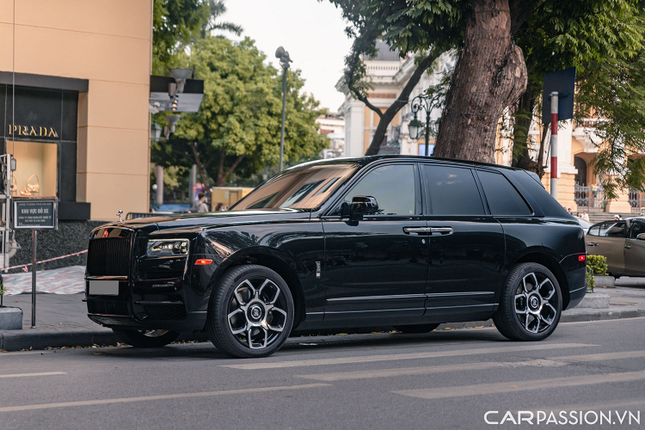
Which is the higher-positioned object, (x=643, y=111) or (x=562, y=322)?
(x=643, y=111)

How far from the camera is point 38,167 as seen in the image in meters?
16.1

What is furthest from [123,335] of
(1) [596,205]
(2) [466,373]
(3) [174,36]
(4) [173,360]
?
(1) [596,205]

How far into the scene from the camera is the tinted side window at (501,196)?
28.1ft

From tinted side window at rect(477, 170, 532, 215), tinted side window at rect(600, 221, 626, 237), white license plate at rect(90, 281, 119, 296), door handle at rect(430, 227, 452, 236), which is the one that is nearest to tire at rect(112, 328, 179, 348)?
white license plate at rect(90, 281, 119, 296)

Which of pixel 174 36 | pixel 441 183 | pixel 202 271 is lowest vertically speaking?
pixel 202 271

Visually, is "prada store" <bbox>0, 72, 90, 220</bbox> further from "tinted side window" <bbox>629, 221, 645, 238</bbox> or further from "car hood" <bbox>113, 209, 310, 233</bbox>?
"tinted side window" <bbox>629, 221, 645, 238</bbox>

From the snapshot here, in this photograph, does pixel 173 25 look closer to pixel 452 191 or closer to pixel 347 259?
pixel 452 191

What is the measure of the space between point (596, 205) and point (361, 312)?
146ft

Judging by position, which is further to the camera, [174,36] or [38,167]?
[174,36]

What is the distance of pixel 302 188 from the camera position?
786cm

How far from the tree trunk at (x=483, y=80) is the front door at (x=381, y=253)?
4.97 meters

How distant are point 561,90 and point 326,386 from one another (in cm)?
806

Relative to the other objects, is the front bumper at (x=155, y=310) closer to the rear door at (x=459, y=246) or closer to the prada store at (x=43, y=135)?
the rear door at (x=459, y=246)

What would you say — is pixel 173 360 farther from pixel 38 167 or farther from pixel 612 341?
pixel 38 167
